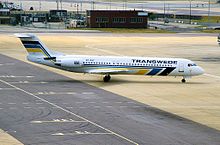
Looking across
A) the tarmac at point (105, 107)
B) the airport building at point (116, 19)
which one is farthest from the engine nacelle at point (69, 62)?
the airport building at point (116, 19)

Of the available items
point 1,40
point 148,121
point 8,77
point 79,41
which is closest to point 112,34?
point 79,41

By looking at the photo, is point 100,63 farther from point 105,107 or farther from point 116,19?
point 116,19

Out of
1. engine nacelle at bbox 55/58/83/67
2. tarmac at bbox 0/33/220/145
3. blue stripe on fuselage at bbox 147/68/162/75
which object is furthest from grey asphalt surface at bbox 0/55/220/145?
blue stripe on fuselage at bbox 147/68/162/75

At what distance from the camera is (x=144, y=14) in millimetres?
190750

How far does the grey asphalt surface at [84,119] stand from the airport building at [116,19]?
352ft

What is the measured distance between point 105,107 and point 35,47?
20.3 m

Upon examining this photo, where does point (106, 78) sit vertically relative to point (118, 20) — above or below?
below

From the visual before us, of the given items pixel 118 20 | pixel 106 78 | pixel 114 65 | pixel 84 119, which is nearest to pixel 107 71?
pixel 114 65

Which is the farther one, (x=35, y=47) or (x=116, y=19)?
(x=116, y=19)

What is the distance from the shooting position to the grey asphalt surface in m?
53.9

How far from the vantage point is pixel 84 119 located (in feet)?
202

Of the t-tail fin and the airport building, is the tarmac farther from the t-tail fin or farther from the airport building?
the airport building

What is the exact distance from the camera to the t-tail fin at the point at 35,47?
278 ft

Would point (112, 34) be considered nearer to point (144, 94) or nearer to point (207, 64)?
point (207, 64)
